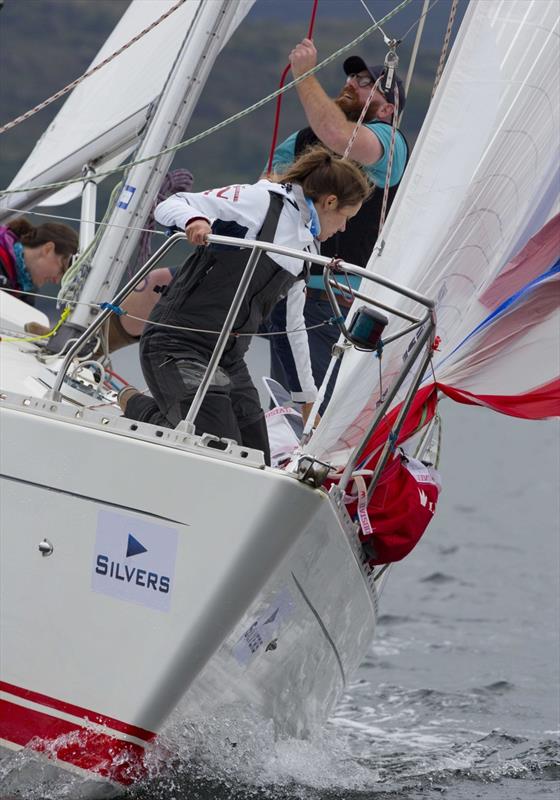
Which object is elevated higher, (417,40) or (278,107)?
(417,40)

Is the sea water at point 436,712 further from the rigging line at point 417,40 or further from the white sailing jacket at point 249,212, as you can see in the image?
the rigging line at point 417,40

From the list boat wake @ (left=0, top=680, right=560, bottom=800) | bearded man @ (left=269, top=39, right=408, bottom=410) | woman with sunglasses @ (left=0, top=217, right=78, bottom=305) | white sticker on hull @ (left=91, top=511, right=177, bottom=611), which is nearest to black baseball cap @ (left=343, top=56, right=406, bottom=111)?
bearded man @ (left=269, top=39, right=408, bottom=410)

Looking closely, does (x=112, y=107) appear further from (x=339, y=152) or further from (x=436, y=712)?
(x=436, y=712)

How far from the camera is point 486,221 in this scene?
12.8 ft

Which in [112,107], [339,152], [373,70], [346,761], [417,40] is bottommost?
[346,761]

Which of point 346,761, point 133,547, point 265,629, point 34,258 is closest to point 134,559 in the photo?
point 133,547

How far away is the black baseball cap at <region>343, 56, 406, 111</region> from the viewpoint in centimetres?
448

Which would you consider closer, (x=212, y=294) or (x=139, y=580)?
(x=139, y=580)

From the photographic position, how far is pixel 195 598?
3412mm

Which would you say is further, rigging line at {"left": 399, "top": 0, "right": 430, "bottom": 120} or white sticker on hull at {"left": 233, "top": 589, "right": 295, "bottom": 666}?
rigging line at {"left": 399, "top": 0, "right": 430, "bottom": 120}

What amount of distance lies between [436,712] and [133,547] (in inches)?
123

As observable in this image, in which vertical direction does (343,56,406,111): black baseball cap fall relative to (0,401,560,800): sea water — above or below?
above

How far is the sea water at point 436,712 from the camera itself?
3.70 m

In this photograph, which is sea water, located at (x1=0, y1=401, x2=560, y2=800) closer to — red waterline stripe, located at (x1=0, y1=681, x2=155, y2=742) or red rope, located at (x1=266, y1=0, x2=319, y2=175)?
red waterline stripe, located at (x1=0, y1=681, x2=155, y2=742)
